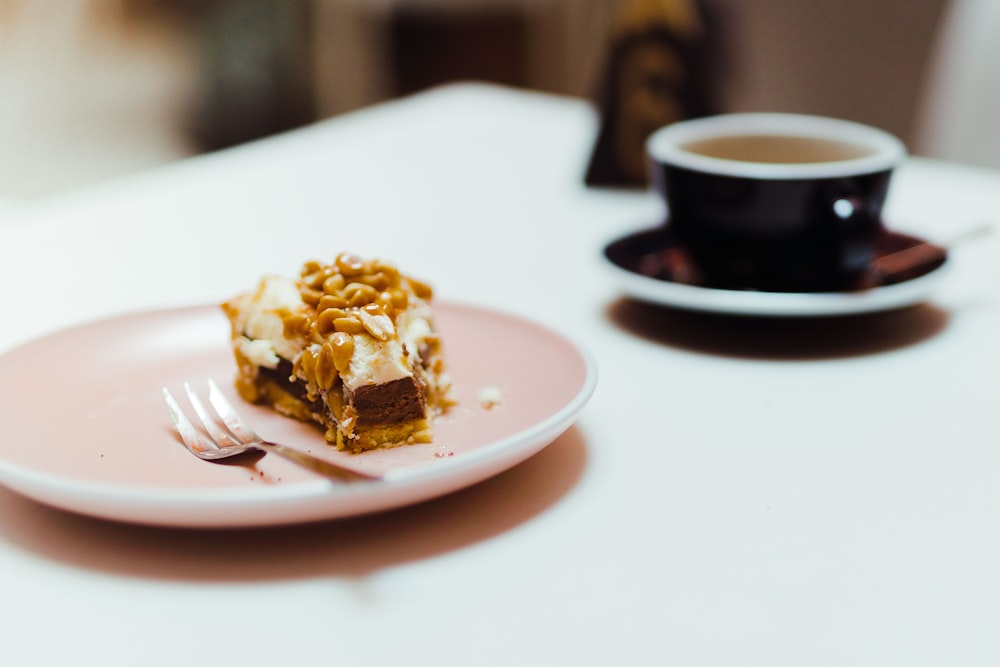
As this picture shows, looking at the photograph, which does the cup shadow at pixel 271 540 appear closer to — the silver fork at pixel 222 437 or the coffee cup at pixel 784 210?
the silver fork at pixel 222 437

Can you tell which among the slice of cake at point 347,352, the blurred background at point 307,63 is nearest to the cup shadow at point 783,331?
the slice of cake at point 347,352

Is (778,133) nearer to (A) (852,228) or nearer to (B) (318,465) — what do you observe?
(A) (852,228)

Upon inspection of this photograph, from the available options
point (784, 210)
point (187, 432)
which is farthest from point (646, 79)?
point (187, 432)

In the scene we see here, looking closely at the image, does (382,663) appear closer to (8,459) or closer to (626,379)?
(8,459)

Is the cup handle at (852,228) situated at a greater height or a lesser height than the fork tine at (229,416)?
greater

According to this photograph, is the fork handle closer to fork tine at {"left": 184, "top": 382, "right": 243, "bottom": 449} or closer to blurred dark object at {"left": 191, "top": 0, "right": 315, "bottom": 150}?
fork tine at {"left": 184, "top": 382, "right": 243, "bottom": 449}

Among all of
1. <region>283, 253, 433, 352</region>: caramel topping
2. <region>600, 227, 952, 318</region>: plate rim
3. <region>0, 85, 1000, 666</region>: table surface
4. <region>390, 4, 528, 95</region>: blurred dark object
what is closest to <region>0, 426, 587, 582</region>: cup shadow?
<region>0, 85, 1000, 666</region>: table surface
